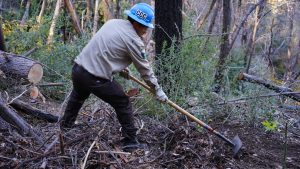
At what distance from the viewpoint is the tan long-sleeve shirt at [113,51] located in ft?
14.5

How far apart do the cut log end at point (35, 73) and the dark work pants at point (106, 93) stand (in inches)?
86.0

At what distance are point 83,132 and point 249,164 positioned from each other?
6.41 ft

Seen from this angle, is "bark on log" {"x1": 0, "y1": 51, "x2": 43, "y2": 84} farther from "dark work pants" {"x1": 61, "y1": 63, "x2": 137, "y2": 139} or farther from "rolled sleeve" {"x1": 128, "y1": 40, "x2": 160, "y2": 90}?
"rolled sleeve" {"x1": 128, "y1": 40, "x2": 160, "y2": 90}

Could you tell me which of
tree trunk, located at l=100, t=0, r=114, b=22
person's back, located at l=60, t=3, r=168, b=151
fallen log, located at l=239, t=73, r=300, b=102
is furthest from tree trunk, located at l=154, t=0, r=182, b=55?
tree trunk, located at l=100, t=0, r=114, b=22

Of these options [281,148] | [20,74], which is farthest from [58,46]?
[281,148]

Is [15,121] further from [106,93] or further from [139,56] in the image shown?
[139,56]

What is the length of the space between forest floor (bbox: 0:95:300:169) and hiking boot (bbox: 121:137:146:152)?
6cm

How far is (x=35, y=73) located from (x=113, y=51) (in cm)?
287

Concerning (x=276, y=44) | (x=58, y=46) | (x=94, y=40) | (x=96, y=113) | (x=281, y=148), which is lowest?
(x=276, y=44)

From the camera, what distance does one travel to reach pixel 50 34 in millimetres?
8828

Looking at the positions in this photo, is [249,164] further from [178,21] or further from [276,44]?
[276,44]

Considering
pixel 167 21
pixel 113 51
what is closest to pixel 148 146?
pixel 113 51

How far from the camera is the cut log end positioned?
678 centimetres

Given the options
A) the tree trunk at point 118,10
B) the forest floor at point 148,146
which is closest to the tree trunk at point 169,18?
the forest floor at point 148,146
